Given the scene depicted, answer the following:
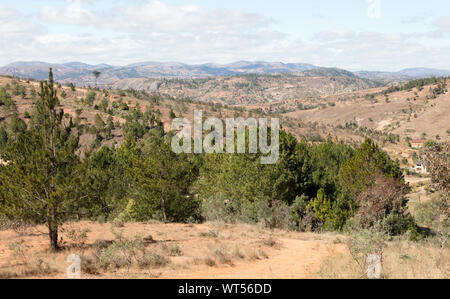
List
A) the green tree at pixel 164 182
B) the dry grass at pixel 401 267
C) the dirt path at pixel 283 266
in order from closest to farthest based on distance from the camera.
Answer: the dry grass at pixel 401 267 < the dirt path at pixel 283 266 < the green tree at pixel 164 182

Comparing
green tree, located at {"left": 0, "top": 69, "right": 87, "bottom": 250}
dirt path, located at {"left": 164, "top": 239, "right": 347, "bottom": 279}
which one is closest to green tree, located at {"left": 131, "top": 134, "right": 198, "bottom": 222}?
green tree, located at {"left": 0, "top": 69, "right": 87, "bottom": 250}

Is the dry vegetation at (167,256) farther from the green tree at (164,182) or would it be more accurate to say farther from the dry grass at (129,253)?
the green tree at (164,182)

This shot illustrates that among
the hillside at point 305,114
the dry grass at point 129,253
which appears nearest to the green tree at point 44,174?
the dry grass at point 129,253

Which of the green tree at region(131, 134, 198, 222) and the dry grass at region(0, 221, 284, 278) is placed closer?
the dry grass at region(0, 221, 284, 278)

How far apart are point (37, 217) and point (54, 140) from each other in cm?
320

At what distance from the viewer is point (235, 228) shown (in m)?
22.4

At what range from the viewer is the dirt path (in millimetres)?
11430

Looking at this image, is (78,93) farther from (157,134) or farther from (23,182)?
(23,182)

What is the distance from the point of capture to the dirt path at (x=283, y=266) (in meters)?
11.4

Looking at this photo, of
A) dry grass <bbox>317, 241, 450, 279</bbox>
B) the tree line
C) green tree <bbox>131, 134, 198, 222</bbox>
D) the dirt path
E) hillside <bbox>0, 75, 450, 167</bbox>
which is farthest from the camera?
hillside <bbox>0, 75, 450, 167</bbox>

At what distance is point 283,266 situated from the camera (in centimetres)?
1312

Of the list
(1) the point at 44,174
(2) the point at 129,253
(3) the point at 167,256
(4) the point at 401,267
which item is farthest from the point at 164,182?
(4) the point at 401,267

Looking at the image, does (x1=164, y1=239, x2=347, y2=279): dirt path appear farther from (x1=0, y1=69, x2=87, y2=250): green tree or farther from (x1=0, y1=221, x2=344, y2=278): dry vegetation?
(x1=0, y1=69, x2=87, y2=250): green tree
